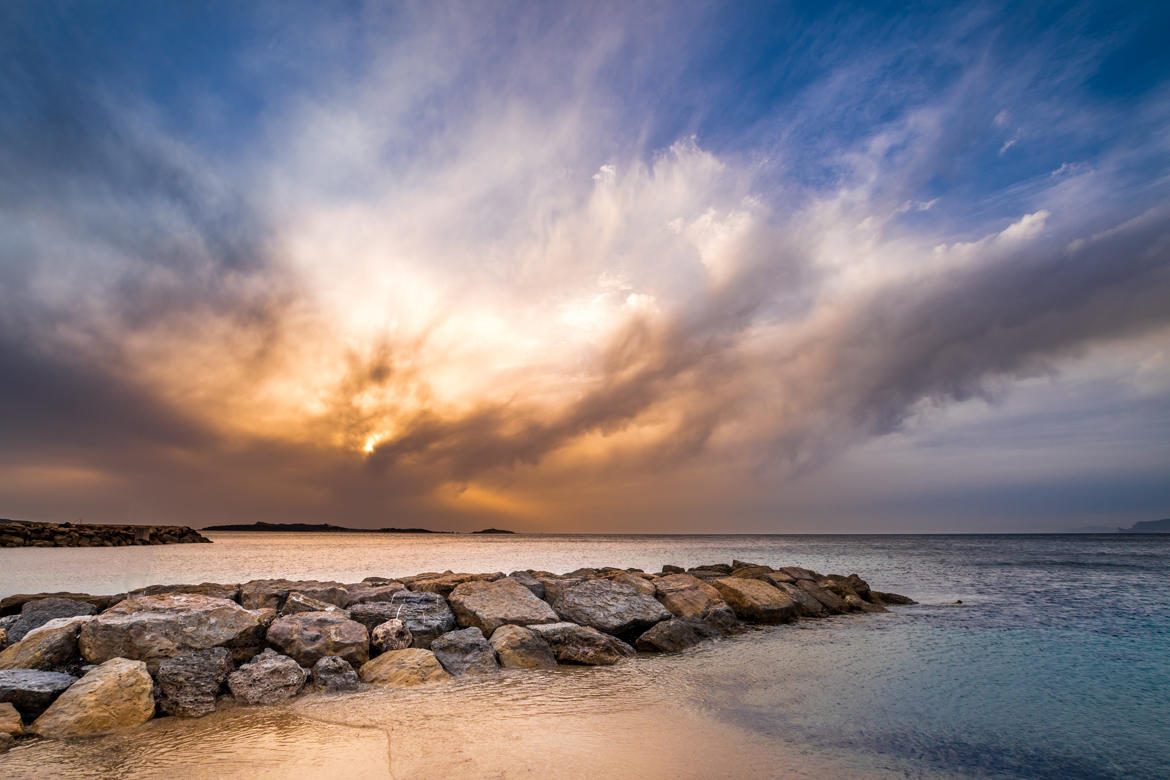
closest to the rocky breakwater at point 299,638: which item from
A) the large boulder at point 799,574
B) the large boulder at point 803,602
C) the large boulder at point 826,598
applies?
the large boulder at point 803,602

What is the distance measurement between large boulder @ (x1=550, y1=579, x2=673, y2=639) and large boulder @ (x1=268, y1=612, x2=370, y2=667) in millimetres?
3727

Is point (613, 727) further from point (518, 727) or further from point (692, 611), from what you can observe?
point (692, 611)

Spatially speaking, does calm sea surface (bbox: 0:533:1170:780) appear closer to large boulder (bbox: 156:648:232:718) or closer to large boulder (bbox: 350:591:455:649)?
large boulder (bbox: 156:648:232:718)

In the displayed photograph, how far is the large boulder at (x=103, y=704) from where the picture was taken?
5.46 meters

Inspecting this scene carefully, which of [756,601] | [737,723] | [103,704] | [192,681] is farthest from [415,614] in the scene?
[756,601]

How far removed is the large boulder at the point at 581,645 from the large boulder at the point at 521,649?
167 millimetres

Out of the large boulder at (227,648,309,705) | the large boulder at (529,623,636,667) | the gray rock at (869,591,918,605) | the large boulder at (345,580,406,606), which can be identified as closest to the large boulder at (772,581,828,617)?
the gray rock at (869,591,918,605)

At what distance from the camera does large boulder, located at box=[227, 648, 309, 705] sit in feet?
21.6

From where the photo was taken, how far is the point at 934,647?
33.6 feet

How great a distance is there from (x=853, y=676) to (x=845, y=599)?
311 inches

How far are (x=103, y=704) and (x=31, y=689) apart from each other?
87 centimetres

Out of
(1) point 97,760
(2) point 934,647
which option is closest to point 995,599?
(2) point 934,647

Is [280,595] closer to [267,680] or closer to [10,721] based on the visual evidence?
[267,680]

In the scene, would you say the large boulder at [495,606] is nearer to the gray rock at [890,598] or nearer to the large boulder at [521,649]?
the large boulder at [521,649]
